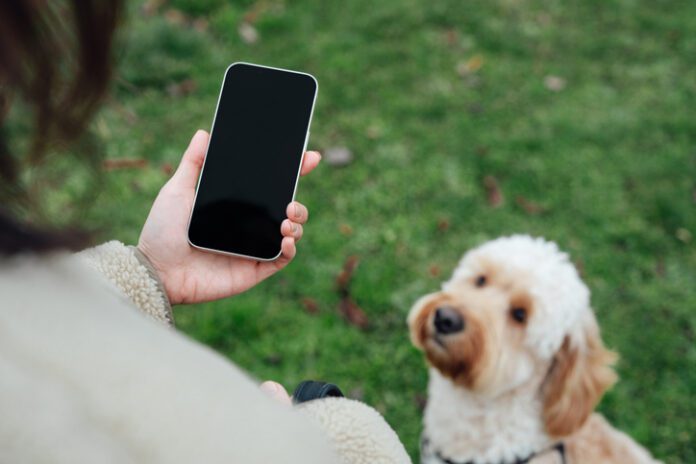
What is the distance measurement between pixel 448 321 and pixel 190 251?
3.42 feet

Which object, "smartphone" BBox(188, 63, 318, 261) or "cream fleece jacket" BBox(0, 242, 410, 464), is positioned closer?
"cream fleece jacket" BBox(0, 242, 410, 464)

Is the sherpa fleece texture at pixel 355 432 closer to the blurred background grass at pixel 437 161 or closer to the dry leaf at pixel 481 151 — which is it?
the blurred background grass at pixel 437 161

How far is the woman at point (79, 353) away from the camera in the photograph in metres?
0.72

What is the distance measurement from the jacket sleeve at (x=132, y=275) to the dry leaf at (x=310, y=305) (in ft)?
6.20

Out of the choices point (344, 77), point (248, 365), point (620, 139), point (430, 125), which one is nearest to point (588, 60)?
point (620, 139)

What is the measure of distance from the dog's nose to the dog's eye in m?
0.22

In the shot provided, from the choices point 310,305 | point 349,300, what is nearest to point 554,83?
point 349,300

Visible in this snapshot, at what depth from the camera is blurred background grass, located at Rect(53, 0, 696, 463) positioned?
3.38 meters

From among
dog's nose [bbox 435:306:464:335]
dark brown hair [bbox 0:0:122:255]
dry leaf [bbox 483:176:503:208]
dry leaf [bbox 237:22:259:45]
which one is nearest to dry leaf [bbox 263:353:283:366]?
dog's nose [bbox 435:306:464:335]

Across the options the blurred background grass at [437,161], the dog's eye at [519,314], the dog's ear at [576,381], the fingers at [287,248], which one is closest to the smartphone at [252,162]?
the fingers at [287,248]

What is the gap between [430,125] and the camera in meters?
4.41

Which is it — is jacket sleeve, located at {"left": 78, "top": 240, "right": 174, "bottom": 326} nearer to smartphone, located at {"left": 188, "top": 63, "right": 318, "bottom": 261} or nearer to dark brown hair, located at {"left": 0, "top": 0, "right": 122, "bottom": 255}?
smartphone, located at {"left": 188, "top": 63, "right": 318, "bottom": 261}

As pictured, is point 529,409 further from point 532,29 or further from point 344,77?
point 532,29

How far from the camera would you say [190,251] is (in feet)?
6.41
